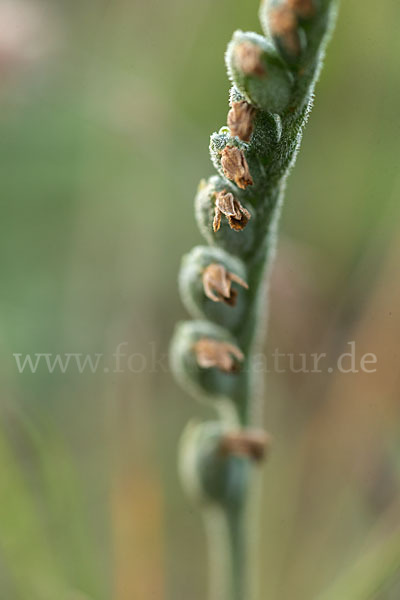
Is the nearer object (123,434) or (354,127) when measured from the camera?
(123,434)

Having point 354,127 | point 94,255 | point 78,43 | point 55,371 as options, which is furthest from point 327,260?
point 78,43

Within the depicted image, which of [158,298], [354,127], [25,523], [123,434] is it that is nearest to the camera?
[25,523]

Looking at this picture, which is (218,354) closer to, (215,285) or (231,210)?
(215,285)

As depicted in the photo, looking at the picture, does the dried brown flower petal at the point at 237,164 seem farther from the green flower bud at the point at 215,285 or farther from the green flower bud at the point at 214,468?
the green flower bud at the point at 214,468

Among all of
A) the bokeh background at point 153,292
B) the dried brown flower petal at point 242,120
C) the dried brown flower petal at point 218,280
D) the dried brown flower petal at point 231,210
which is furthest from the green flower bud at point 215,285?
the bokeh background at point 153,292

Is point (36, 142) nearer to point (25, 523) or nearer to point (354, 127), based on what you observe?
point (354, 127)
